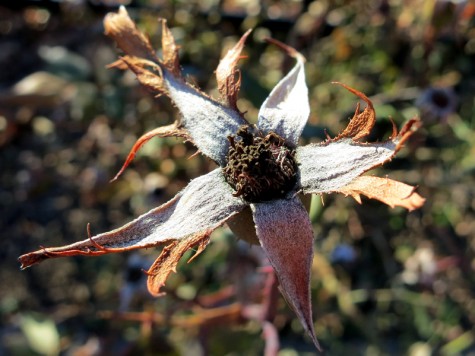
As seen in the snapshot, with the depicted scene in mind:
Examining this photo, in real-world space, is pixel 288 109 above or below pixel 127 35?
below

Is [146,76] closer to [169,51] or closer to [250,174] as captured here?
[169,51]

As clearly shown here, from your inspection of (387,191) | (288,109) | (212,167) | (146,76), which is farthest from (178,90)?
(212,167)

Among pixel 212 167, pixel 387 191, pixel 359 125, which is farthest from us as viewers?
pixel 212 167

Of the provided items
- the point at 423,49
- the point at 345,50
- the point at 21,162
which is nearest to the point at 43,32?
the point at 21,162

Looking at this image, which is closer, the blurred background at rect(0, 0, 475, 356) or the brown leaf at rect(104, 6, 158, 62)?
the brown leaf at rect(104, 6, 158, 62)

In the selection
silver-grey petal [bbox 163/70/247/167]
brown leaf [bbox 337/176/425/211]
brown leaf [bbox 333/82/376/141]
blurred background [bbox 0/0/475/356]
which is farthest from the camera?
blurred background [bbox 0/0/475/356]

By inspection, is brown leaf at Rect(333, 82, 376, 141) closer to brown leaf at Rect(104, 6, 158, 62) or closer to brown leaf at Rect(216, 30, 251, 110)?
brown leaf at Rect(216, 30, 251, 110)

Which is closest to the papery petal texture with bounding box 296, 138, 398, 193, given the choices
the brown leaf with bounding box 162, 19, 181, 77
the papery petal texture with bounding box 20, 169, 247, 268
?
the papery petal texture with bounding box 20, 169, 247, 268
